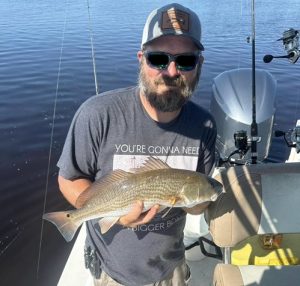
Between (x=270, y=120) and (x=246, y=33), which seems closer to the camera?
(x=270, y=120)

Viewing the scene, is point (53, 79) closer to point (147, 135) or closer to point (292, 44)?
point (292, 44)

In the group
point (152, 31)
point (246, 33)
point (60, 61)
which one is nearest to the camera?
point (152, 31)

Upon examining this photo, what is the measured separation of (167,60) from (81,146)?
0.84 meters

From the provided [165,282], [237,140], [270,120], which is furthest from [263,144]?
[165,282]

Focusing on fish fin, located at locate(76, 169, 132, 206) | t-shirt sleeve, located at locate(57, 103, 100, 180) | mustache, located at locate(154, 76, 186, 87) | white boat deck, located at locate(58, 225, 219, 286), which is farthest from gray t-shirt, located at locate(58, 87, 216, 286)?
white boat deck, located at locate(58, 225, 219, 286)

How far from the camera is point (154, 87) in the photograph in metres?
2.53

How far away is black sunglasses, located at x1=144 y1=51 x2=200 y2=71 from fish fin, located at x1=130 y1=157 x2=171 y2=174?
0.64m

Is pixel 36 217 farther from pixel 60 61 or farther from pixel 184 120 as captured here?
pixel 60 61

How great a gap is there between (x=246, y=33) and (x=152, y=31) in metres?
20.6

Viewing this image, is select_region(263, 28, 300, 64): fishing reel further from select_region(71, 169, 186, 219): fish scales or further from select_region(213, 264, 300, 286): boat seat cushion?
select_region(71, 169, 186, 219): fish scales

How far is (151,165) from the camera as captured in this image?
2.54m

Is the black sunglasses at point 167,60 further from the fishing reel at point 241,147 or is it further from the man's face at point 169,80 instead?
the fishing reel at point 241,147

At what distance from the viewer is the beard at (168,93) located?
8.23 ft

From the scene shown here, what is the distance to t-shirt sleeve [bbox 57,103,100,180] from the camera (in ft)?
8.27
